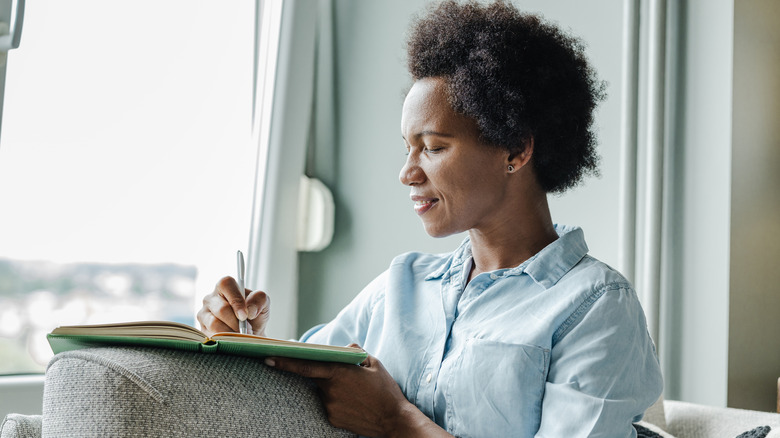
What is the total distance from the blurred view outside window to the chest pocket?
52.0 inches

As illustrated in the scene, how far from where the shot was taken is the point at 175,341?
948mm

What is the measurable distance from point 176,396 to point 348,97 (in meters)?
1.82

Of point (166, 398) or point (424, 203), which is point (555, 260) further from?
point (166, 398)

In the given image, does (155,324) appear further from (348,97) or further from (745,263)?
(348,97)

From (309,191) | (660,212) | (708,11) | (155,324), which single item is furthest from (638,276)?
(155,324)

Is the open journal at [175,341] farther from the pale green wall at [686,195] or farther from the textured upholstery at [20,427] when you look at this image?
the pale green wall at [686,195]

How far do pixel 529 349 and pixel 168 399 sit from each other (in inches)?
19.6

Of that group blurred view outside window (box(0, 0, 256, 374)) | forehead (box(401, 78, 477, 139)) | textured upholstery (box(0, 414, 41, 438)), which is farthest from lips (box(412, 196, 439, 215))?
blurred view outside window (box(0, 0, 256, 374))

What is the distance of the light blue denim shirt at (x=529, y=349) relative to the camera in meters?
1.04

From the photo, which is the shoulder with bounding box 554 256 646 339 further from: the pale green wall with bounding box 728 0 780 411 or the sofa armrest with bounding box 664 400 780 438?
the pale green wall with bounding box 728 0 780 411

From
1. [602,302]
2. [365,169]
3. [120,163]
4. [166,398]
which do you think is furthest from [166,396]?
[365,169]

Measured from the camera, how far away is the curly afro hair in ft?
4.02

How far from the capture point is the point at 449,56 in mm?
1303

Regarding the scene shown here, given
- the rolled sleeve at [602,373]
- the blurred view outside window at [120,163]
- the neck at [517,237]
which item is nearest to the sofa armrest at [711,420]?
the rolled sleeve at [602,373]
